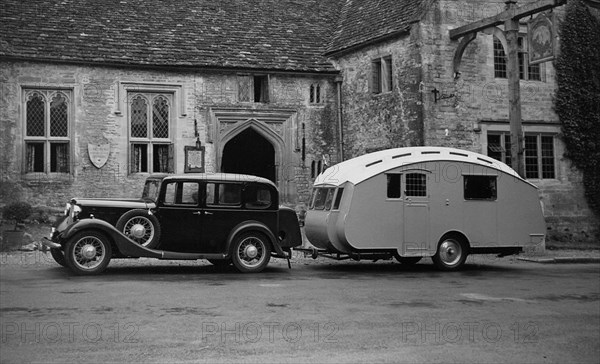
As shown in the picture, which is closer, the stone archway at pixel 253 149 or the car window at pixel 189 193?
the car window at pixel 189 193

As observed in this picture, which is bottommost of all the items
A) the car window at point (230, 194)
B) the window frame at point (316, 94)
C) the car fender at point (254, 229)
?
the car fender at point (254, 229)

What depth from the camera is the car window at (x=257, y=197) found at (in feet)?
46.5

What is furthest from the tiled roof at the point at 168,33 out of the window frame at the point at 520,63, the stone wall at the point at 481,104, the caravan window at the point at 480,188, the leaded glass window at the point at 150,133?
the caravan window at the point at 480,188

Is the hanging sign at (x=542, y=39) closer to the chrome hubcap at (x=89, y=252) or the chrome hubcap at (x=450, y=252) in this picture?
the chrome hubcap at (x=450, y=252)

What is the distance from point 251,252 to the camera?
549 inches

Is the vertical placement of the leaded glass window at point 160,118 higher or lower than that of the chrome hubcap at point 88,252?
higher

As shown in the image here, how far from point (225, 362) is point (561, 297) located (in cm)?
637

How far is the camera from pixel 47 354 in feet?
22.9

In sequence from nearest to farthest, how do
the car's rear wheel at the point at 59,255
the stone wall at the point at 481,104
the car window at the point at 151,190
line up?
the car's rear wheel at the point at 59,255
the car window at the point at 151,190
the stone wall at the point at 481,104

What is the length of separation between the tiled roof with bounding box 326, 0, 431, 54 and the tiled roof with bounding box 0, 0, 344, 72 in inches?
24.7

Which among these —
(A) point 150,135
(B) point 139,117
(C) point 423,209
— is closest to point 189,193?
(C) point 423,209

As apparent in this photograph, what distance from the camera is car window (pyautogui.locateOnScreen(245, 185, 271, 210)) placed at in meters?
14.2

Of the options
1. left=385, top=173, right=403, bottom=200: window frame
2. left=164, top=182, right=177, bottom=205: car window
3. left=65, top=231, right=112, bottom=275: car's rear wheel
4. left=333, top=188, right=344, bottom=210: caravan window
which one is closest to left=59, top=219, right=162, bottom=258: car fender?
left=65, top=231, right=112, bottom=275: car's rear wheel

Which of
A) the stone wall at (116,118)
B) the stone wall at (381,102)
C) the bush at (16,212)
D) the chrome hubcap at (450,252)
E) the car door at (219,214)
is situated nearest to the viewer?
the car door at (219,214)
